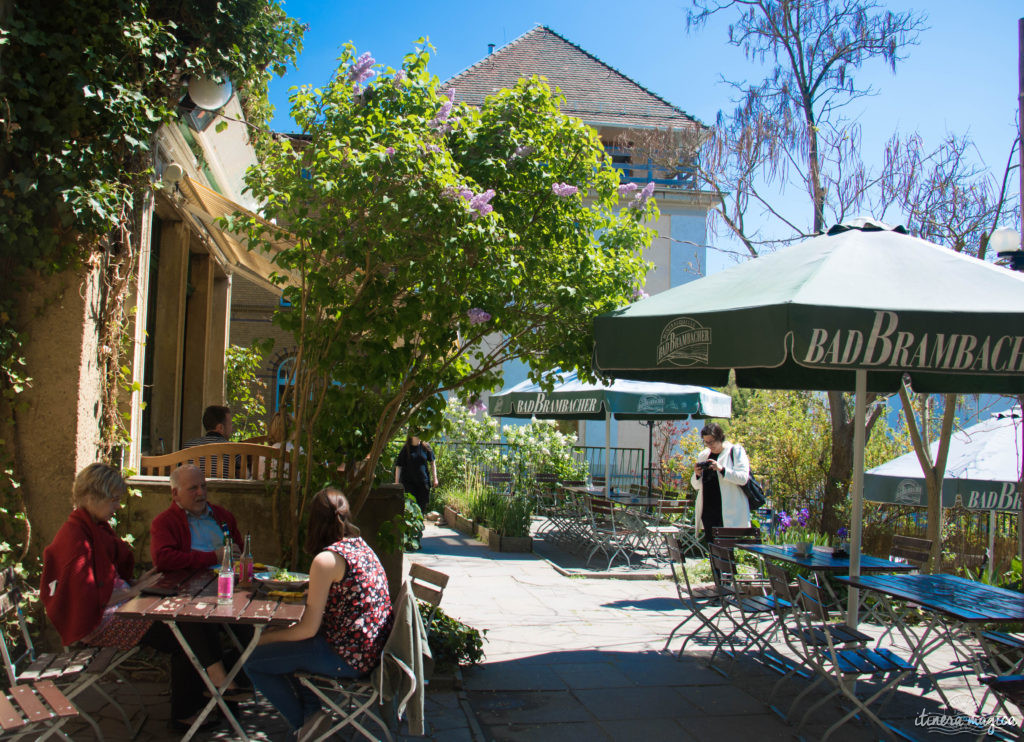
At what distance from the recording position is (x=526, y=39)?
25.1m

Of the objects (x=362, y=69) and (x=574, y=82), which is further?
(x=574, y=82)

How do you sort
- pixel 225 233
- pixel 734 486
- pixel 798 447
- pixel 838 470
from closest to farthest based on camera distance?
1. pixel 225 233
2. pixel 734 486
3. pixel 838 470
4. pixel 798 447

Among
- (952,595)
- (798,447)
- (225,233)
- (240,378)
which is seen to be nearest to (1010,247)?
(952,595)

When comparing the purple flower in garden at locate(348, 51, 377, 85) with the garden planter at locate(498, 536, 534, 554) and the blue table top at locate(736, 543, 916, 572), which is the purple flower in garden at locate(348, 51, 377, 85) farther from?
the garden planter at locate(498, 536, 534, 554)

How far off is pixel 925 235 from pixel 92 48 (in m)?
9.48

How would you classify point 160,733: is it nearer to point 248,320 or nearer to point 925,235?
point 925,235

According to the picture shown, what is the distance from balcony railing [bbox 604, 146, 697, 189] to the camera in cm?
1305

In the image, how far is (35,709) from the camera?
10.6 ft

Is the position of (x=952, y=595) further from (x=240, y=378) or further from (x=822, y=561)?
(x=240, y=378)

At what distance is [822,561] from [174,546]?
4.14 m

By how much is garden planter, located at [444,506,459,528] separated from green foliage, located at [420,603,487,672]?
739 centimetres

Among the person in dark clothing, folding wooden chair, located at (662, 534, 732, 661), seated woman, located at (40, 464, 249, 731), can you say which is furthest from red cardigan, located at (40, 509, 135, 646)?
the person in dark clothing

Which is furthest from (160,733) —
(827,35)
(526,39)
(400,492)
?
(526,39)

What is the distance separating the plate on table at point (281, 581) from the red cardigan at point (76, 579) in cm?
71
